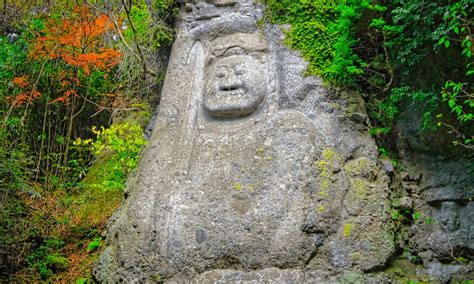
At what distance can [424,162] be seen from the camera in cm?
500

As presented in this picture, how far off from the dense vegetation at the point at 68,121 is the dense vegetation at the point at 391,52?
2.20m

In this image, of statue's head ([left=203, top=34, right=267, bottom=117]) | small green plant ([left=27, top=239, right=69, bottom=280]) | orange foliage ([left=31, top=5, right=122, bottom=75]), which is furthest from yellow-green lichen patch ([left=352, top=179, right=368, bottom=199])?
orange foliage ([left=31, top=5, right=122, bottom=75])

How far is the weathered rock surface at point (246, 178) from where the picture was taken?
438 centimetres

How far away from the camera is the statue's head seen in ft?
17.0

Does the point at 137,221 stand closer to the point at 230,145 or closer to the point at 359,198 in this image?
the point at 230,145

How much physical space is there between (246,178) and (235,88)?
1.03 m

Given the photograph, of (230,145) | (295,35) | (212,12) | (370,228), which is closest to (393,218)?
(370,228)

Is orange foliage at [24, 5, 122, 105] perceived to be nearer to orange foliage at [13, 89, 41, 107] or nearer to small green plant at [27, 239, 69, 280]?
orange foliage at [13, 89, 41, 107]

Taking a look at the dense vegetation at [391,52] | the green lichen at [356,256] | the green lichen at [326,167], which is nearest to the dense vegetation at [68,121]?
the dense vegetation at [391,52]

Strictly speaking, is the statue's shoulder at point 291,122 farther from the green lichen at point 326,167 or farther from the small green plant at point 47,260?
the small green plant at point 47,260

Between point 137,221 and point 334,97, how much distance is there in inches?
91.0

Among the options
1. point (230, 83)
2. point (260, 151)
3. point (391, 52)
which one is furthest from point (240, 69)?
point (391, 52)

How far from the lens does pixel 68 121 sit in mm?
8211

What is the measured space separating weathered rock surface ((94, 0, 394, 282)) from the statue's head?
11 millimetres
